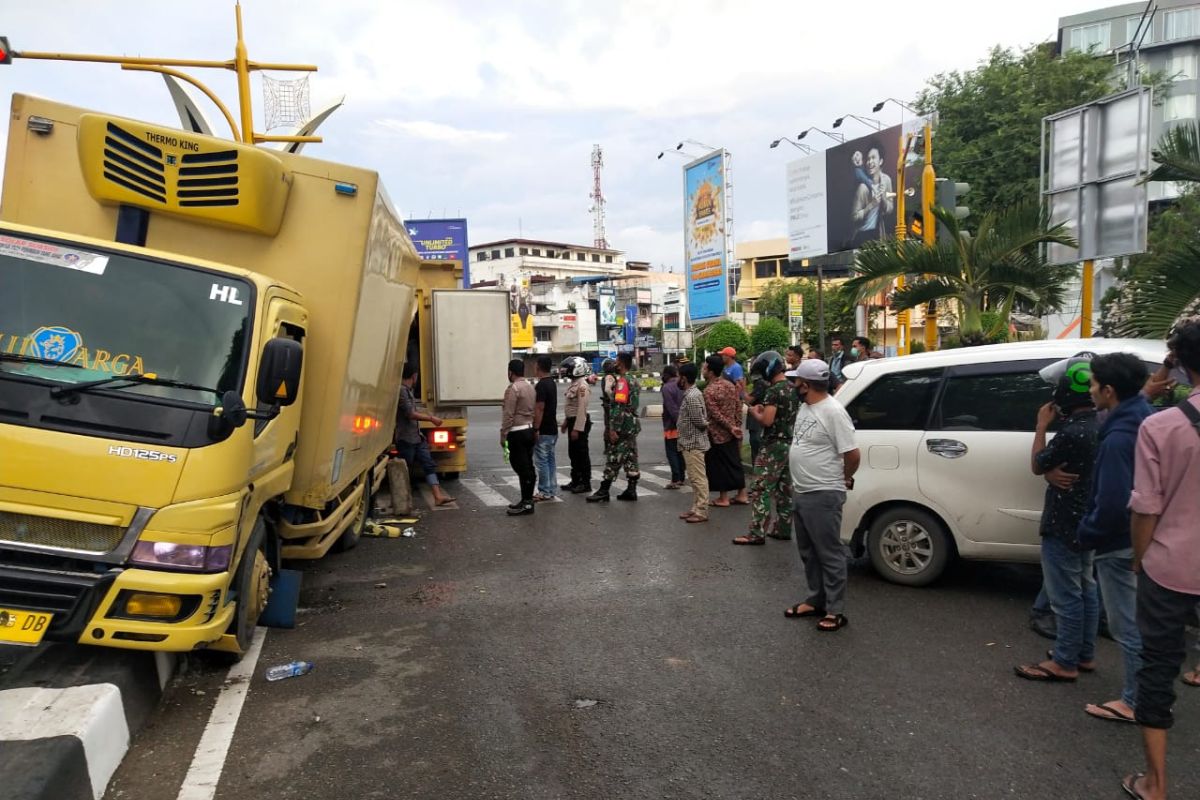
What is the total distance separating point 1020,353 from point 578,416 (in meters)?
5.75

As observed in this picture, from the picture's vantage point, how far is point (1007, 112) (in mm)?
25203

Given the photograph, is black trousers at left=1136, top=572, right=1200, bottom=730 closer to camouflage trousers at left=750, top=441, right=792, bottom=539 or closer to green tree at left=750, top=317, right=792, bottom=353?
camouflage trousers at left=750, top=441, right=792, bottom=539

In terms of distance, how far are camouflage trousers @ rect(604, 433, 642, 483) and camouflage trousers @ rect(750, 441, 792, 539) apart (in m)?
2.49

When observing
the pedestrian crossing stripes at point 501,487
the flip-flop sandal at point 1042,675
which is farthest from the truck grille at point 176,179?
the pedestrian crossing stripes at point 501,487

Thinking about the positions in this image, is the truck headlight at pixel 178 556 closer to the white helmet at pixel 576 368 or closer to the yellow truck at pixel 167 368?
the yellow truck at pixel 167 368

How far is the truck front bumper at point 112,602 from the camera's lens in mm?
3697

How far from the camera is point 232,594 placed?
456 cm

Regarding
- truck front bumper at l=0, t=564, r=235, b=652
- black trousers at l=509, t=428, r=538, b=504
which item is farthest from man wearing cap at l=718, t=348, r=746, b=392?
truck front bumper at l=0, t=564, r=235, b=652

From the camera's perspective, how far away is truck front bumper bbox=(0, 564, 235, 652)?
3697 millimetres

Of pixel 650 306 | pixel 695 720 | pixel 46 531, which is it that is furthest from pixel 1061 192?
pixel 650 306

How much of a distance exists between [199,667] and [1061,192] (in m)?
9.03

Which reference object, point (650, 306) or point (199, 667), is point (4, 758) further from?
point (650, 306)

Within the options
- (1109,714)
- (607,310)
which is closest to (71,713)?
(1109,714)

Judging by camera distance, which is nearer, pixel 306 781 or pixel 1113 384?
pixel 306 781
